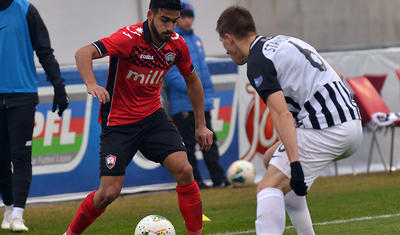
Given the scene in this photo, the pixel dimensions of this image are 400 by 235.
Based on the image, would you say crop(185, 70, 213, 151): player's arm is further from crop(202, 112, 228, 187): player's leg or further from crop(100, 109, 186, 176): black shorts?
crop(202, 112, 228, 187): player's leg

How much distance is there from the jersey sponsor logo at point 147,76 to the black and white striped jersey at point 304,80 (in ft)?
4.45

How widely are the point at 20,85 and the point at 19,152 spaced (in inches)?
24.4

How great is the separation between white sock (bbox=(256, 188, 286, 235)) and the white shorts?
0.61ft

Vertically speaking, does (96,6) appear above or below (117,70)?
below

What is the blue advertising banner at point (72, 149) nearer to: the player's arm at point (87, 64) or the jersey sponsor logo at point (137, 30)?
the jersey sponsor logo at point (137, 30)

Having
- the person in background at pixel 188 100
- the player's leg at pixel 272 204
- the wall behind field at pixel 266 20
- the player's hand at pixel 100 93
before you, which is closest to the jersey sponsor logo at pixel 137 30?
the player's hand at pixel 100 93

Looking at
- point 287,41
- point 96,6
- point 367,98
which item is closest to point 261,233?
point 287,41

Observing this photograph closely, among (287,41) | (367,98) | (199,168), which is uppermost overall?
(287,41)

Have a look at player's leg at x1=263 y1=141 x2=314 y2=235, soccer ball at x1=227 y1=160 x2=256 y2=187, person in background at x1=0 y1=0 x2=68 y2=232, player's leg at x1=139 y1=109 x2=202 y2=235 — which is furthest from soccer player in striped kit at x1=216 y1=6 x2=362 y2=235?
soccer ball at x1=227 y1=160 x2=256 y2=187

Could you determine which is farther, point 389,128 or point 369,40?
point 369,40

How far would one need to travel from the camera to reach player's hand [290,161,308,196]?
15.3ft

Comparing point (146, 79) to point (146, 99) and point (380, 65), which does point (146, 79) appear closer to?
point (146, 99)

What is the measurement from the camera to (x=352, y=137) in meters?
5.00

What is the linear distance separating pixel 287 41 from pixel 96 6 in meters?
7.19
